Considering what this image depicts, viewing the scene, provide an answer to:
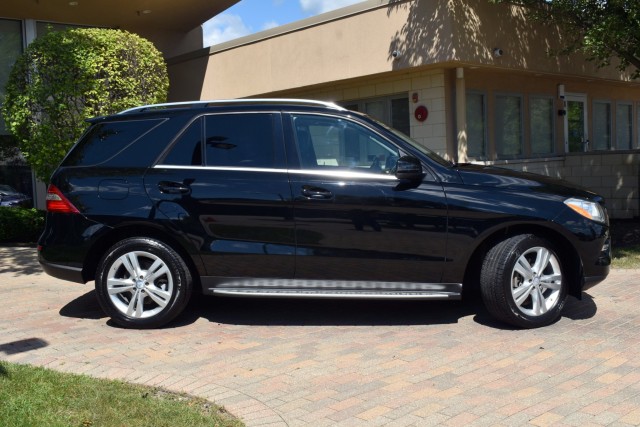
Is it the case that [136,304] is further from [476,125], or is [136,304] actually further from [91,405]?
[476,125]

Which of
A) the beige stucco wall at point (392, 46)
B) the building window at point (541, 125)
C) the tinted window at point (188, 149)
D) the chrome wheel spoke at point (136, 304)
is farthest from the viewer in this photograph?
the building window at point (541, 125)

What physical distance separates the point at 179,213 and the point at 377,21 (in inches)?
305

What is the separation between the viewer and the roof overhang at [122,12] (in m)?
15.5

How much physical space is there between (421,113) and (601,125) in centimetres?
628

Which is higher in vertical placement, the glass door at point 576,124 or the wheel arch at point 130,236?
the glass door at point 576,124

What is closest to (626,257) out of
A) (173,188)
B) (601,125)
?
(173,188)

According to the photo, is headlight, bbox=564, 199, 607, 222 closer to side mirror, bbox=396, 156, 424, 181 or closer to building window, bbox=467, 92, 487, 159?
side mirror, bbox=396, 156, 424, 181

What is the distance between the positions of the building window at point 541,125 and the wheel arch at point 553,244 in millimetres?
8847

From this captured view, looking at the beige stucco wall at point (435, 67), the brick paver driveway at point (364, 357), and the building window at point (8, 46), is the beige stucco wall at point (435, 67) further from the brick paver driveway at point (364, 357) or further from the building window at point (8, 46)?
the brick paver driveway at point (364, 357)

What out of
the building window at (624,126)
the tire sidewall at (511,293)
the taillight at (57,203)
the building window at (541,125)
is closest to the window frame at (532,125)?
the building window at (541,125)

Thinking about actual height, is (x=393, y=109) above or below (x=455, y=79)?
below

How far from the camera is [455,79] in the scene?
12586mm

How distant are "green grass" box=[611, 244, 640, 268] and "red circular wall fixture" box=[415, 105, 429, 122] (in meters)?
4.05

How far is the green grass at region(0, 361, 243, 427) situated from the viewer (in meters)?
4.02
